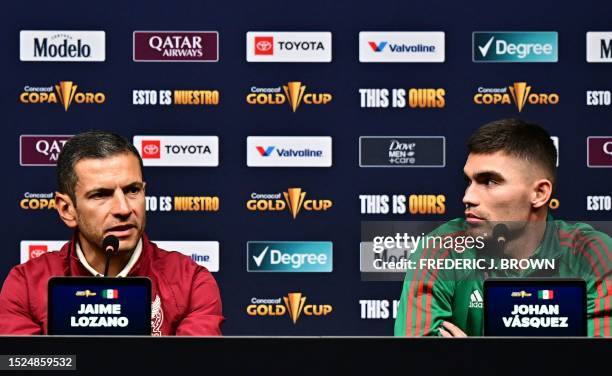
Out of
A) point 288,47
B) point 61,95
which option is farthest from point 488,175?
point 61,95

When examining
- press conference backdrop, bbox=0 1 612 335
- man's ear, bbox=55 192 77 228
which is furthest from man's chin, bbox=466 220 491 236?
press conference backdrop, bbox=0 1 612 335

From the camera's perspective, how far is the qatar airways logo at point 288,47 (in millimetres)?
4195

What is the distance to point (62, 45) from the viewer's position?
425 centimetres

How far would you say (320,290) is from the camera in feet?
13.8

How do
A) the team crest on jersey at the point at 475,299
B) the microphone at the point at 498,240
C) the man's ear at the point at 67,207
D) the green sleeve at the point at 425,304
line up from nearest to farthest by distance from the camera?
1. the microphone at the point at 498,240
2. the team crest on jersey at the point at 475,299
3. the green sleeve at the point at 425,304
4. the man's ear at the point at 67,207

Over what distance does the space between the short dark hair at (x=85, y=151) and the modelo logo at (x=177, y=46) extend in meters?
2.14

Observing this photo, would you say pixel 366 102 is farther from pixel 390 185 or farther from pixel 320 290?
pixel 320 290

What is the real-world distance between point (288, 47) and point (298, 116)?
1.20 feet

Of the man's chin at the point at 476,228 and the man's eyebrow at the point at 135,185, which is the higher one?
the man's eyebrow at the point at 135,185

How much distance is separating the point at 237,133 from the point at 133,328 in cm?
317

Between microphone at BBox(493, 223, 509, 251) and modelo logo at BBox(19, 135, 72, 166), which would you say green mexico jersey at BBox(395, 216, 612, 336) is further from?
modelo logo at BBox(19, 135, 72, 166)

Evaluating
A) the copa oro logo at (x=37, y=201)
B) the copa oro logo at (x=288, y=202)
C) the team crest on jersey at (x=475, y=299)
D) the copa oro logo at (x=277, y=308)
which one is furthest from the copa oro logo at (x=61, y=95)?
the team crest on jersey at (x=475, y=299)

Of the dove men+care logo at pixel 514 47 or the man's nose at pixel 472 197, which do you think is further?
the dove men+care logo at pixel 514 47

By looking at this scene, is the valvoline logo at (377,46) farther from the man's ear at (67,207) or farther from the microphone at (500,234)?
the microphone at (500,234)
